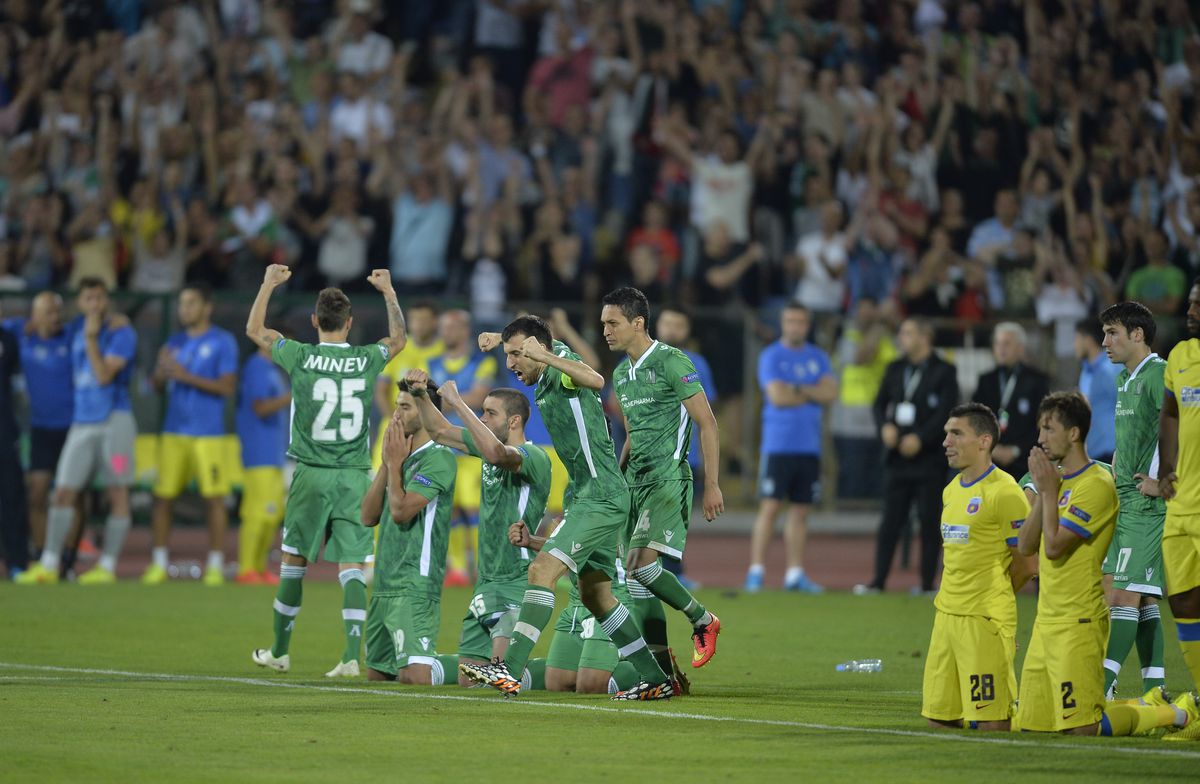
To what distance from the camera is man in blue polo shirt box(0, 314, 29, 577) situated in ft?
57.2

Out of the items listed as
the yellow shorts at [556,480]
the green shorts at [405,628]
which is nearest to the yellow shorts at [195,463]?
the yellow shorts at [556,480]

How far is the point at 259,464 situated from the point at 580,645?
320 inches

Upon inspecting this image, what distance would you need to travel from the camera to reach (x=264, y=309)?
12.2 metres

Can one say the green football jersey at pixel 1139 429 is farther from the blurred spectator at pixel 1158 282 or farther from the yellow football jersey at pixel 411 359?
the blurred spectator at pixel 1158 282

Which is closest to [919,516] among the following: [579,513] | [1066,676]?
[579,513]

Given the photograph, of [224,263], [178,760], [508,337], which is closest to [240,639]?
[508,337]

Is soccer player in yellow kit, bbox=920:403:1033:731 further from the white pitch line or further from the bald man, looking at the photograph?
the bald man

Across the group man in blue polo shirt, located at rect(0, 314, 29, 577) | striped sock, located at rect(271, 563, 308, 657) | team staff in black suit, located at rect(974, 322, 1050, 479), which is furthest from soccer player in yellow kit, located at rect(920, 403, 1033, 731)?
man in blue polo shirt, located at rect(0, 314, 29, 577)

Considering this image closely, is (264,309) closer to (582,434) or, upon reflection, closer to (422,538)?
(422,538)

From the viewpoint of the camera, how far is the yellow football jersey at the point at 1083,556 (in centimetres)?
883

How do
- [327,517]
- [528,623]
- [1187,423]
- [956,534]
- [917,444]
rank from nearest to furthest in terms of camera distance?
[1187,423]
[956,534]
[528,623]
[327,517]
[917,444]

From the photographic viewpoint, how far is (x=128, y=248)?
876 inches

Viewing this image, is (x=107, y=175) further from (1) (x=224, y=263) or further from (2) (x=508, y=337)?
(2) (x=508, y=337)

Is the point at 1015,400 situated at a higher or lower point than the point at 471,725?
higher
